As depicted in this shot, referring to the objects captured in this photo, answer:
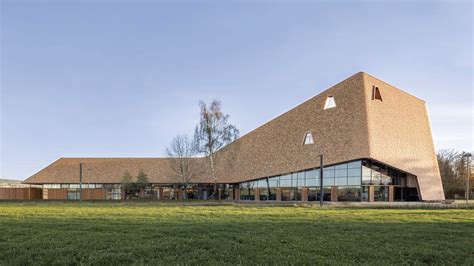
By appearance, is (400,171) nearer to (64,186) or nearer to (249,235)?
(249,235)

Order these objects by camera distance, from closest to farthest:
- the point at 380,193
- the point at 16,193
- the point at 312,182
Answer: the point at 380,193, the point at 312,182, the point at 16,193

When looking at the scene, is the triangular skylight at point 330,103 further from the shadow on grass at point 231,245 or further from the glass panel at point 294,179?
the shadow on grass at point 231,245

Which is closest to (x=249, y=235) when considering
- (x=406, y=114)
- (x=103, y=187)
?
(x=406, y=114)

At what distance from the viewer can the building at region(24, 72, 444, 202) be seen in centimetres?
4259

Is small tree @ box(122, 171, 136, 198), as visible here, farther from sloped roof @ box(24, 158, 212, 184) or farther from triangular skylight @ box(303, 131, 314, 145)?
triangular skylight @ box(303, 131, 314, 145)

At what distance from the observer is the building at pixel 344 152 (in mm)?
42594

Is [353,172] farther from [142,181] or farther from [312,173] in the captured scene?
[142,181]

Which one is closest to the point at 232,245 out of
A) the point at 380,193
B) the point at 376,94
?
the point at 380,193

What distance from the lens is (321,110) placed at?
47.0 metres

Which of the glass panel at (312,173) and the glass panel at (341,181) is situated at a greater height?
the glass panel at (312,173)

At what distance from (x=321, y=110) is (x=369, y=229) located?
33.7 m

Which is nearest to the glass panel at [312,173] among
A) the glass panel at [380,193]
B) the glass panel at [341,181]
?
the glass panel at [341,181]

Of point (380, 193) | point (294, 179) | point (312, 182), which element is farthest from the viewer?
point (294, 179)

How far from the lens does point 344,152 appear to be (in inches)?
1690
